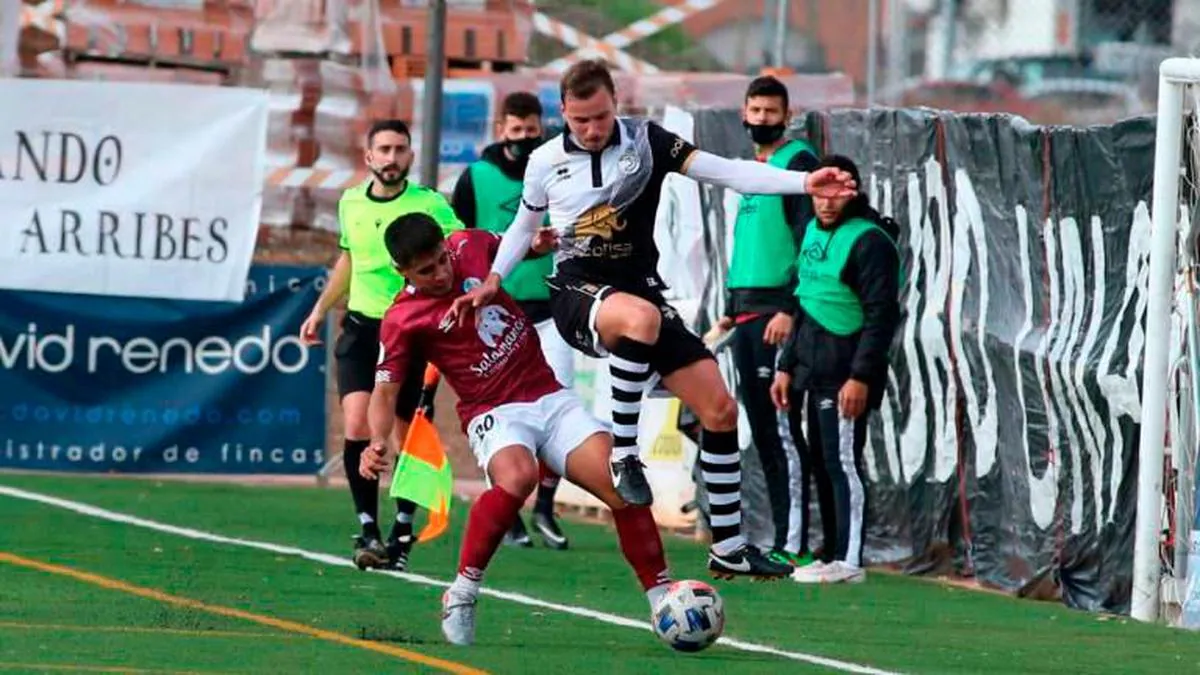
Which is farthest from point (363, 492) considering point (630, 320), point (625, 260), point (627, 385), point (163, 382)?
point (163, 382)

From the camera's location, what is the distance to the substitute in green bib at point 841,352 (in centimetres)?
1379

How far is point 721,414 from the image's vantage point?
11703mm

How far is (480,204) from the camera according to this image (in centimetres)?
1484

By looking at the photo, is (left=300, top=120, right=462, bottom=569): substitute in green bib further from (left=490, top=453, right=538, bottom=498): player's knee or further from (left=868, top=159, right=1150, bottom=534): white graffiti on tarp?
(left=490, top=453, right=538, bottom=498): player's knee

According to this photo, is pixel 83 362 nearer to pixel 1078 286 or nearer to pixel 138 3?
pixel 138 3

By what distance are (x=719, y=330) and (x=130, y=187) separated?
5.87m

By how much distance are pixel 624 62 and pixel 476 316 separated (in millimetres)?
11610

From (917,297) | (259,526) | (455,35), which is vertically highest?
(455,35)

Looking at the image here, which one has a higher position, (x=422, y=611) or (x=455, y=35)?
(x=455, y=35)

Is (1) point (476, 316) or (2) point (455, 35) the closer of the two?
(1) point (476, 316)

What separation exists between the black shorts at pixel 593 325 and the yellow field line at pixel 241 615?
1.65 m

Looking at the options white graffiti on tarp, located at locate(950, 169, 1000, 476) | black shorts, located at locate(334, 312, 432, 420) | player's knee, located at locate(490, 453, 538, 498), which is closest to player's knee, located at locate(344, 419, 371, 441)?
black shorts, located at locate(334, 312, 432, 420)

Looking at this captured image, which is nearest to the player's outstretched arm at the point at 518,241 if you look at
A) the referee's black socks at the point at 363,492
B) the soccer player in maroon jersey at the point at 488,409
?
the soccer player in maroon jersey at the point at 488,409

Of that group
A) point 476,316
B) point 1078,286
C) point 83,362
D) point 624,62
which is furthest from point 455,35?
point 476,316
